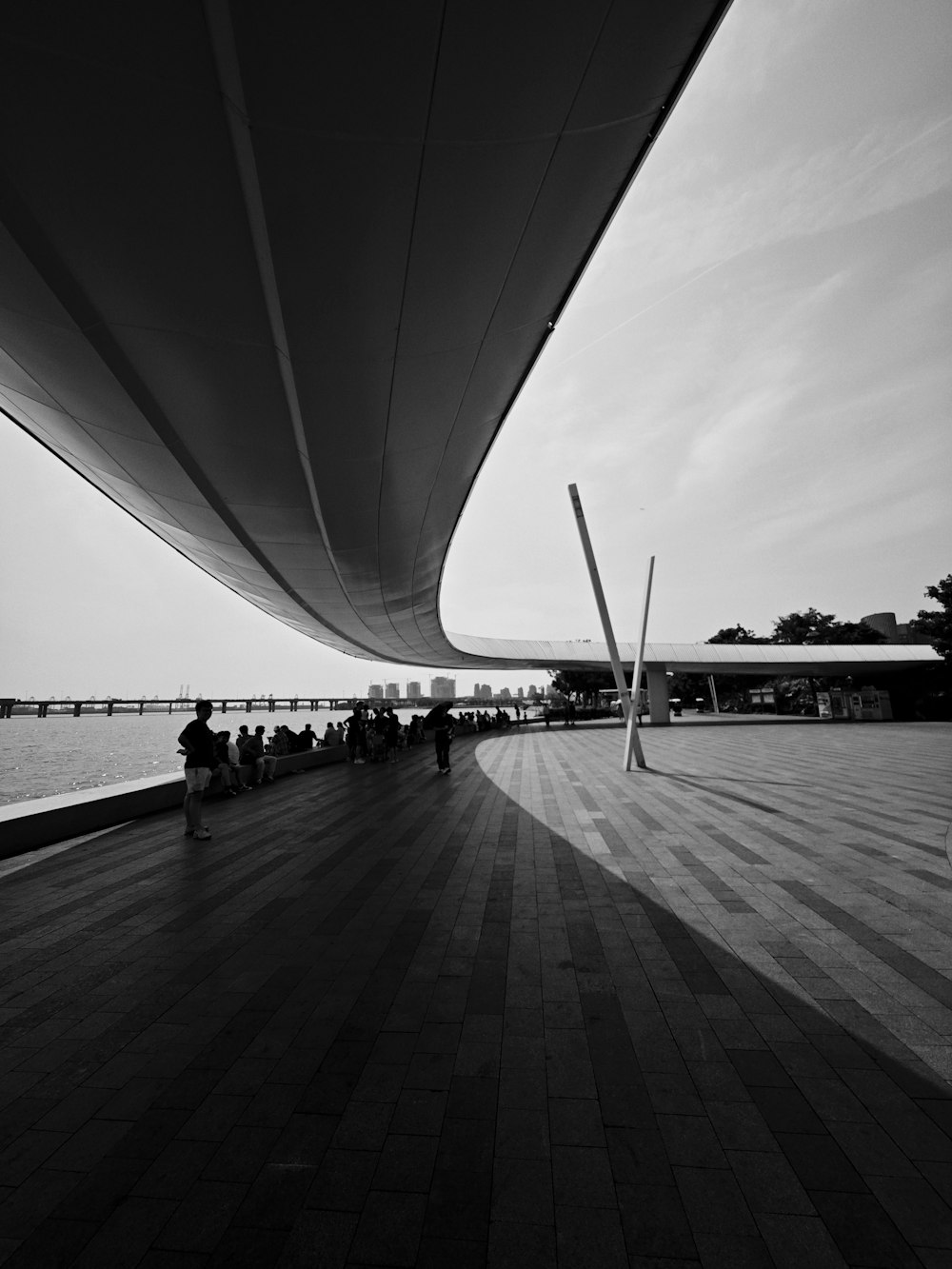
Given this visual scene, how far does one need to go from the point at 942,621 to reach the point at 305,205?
40.8 m

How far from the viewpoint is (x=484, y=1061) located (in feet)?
9.39

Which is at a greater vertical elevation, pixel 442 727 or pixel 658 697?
pixel 658 697

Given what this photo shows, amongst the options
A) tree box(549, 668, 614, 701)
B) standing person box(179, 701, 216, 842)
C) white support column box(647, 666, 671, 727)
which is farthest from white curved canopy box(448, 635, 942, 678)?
standing person box(179, 701, 216, 842)

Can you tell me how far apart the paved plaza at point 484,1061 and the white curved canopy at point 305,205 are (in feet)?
17.4

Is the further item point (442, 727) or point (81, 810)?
point (442, 727)

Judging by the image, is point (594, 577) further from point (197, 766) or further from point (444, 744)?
point (197, 766)

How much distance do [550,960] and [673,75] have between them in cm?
582

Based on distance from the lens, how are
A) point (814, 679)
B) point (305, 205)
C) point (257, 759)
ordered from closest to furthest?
point (305, 205) → point (257, 759) → point (814, 679)

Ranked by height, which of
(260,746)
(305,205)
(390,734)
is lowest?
(260,746)

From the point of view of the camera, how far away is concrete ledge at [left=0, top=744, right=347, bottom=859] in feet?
23.2

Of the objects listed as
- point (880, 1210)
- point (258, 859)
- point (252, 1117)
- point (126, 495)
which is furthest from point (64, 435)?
point (880, 1210)

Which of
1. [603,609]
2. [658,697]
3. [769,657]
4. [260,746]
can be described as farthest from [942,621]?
[260,746]

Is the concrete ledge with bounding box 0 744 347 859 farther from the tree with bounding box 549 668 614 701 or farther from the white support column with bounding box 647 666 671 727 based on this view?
A: the tree with bounding box 549 668 614 701

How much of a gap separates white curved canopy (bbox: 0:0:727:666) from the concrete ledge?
5.08m
